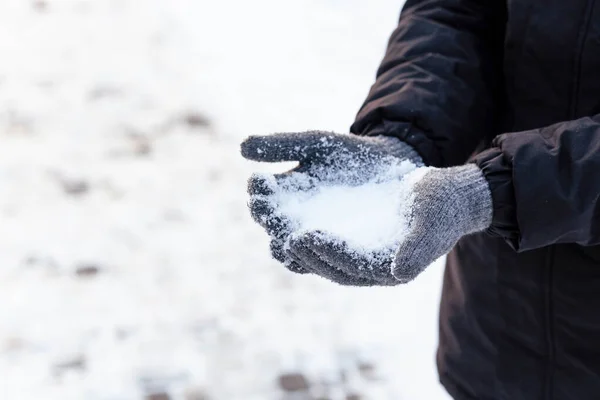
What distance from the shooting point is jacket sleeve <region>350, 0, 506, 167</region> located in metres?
1.20

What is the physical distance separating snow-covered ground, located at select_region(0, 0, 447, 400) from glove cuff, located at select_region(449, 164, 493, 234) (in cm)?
115

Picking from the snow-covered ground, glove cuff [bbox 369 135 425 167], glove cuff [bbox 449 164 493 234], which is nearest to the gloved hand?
glove cuff [bbox 369 135 425 167]

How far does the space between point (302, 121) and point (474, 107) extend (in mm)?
1983

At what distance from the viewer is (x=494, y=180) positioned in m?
1.00

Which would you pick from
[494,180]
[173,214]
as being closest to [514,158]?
[494,180]

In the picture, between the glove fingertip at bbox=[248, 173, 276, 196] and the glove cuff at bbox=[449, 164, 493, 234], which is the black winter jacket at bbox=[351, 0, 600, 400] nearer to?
the glove cuff at bbox=[449, 164, 493, 234]

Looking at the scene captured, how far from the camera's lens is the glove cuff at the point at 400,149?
119 cm

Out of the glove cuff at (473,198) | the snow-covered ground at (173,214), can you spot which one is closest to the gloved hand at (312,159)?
the glove cuff at (473,198)

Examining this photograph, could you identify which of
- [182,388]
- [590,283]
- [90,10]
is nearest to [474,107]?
[590,283]

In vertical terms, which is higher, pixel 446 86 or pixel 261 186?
pixel 446 86

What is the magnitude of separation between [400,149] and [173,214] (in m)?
1.61

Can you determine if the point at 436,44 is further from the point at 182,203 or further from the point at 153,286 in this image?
the point at 182,203

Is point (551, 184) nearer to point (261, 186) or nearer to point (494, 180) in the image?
point (494, 180)

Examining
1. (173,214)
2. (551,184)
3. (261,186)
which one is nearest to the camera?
(551,184)
